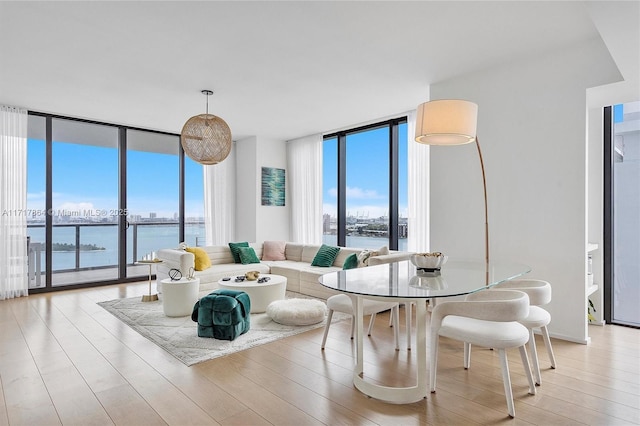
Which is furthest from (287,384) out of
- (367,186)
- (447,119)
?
(367,186)

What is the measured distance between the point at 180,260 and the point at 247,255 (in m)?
1.16

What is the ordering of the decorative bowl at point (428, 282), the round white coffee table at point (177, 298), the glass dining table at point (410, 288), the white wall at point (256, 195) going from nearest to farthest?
1. the glass dining table at point (410, 288)
2. the decorative bowl at point (428, 282)
3. the round white coffee table at point (177, 298)
4. the white wall at point (256, 195)

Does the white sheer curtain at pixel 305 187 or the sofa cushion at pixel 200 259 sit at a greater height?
the white sheer curtain at pixel 305 187

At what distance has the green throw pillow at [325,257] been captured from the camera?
5520 millimetres

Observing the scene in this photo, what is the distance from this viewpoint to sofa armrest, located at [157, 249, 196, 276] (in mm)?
4973

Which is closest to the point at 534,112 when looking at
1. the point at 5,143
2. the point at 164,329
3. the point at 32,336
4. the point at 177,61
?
the point at 177,61

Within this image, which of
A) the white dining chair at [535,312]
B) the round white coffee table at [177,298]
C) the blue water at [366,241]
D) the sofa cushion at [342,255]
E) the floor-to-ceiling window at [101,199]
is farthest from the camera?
the blue water at [366,241]

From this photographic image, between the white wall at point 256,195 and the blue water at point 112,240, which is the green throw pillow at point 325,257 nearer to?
the blue water at point 112,240

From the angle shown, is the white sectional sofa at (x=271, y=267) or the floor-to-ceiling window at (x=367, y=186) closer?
the white sectional sofa at (x=271, y=267)

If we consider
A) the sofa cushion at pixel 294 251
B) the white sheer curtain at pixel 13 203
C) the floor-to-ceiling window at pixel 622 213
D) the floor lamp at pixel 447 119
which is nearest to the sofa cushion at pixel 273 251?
the sofa cushion at pixel 294 251

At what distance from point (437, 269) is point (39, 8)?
3.40 meters

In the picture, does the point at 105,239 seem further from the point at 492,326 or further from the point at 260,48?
the point at 492,326

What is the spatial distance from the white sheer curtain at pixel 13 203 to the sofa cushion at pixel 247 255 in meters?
2.87

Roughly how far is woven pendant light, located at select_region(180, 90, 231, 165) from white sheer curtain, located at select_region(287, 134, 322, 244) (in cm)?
270
